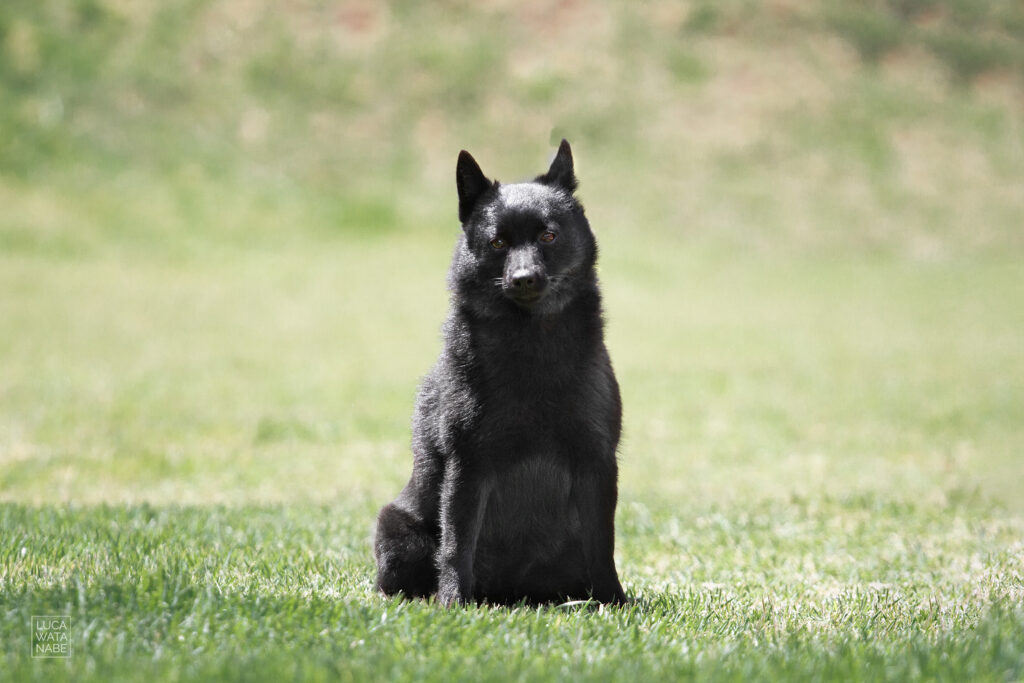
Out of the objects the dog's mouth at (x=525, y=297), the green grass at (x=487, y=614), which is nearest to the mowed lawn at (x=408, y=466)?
the green grass at (x=487, y=614)

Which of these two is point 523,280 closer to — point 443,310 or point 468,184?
Result: point 468,184

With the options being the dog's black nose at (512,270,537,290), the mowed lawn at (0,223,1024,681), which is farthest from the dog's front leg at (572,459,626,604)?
the dog's black nose at (512,270,537,290)

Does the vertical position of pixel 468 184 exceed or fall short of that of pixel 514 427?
it exceeds it

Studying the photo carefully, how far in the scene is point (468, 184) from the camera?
15.6 feet

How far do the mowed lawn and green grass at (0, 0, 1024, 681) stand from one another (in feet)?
0.14

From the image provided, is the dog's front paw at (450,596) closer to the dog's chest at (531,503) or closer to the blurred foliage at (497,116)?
the dog's chest at (531,503)

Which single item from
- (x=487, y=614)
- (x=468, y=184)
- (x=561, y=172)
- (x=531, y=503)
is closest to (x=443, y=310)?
(x=561, y=172)

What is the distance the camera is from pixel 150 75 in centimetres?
2930

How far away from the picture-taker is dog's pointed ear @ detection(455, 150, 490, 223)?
4.72m

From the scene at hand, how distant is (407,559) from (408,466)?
591 cm

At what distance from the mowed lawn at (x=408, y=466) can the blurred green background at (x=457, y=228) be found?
11 cm

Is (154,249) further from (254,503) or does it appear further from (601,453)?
(601,453)

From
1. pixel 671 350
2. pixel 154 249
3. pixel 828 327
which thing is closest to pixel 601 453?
pixel 671 350

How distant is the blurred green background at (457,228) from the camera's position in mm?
11445
